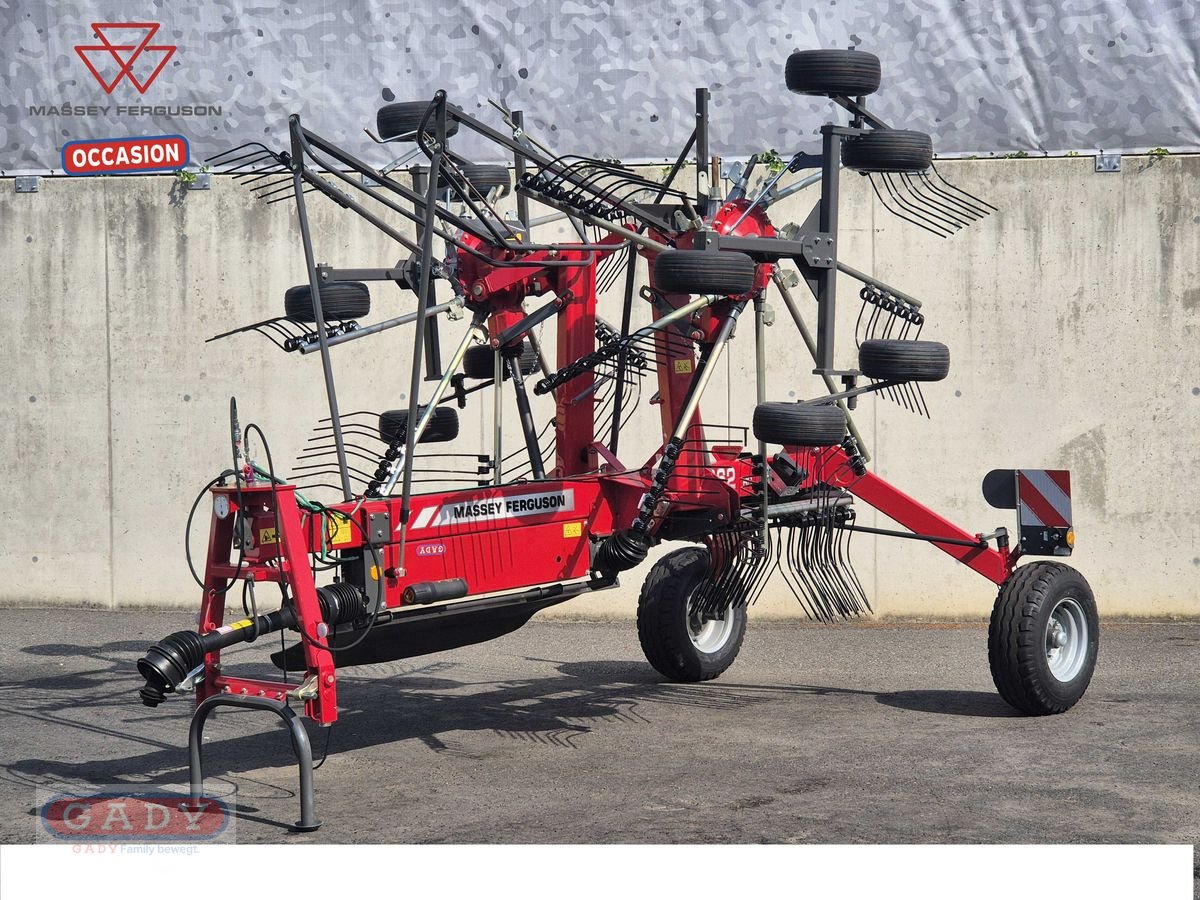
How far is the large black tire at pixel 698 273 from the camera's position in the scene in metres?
6.57

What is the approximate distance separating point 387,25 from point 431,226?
5.48 meters

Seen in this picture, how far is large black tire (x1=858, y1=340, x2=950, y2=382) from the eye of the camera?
7188mm

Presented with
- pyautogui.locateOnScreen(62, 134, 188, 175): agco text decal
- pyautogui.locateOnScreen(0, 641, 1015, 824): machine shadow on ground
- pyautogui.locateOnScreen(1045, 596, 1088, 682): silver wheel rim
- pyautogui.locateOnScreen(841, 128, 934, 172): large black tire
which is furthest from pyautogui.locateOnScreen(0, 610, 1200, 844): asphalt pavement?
pyautogui.locateOnScreen(62, 134, 188, 175): agco text decal

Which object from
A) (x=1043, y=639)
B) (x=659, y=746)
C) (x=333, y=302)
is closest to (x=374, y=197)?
(x=333, y=302)

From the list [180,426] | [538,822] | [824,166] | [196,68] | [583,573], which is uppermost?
[196,68]

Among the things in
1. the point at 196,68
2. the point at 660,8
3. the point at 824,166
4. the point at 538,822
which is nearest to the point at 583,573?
the point at 538,822

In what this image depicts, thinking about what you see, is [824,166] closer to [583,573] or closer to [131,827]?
[583,573]

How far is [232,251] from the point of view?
11117 mm

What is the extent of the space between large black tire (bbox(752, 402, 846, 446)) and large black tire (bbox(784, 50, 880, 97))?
157 cm

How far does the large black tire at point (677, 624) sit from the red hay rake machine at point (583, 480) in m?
0.02

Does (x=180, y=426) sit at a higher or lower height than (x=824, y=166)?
lower

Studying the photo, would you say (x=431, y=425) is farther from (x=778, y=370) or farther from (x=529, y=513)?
(x=778, y=370)

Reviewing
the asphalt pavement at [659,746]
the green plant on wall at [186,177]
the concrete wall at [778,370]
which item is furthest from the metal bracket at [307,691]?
the green plant on wall at [186,177]

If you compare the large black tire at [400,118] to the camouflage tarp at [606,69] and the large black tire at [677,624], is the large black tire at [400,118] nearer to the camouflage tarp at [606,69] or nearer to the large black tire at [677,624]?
the large black tire at [677,624]
